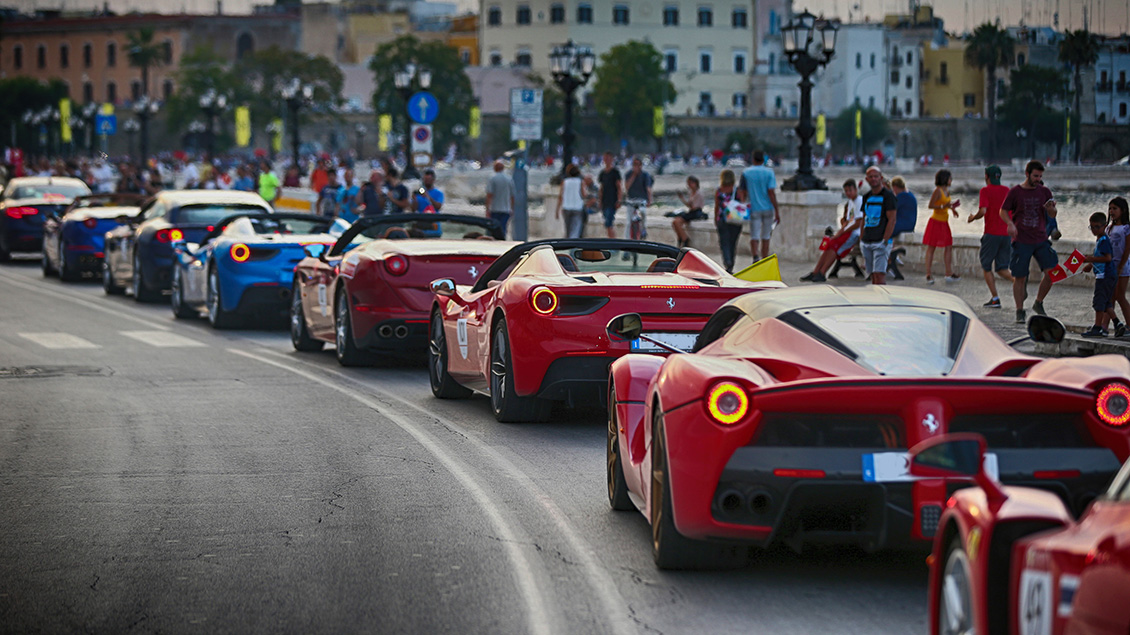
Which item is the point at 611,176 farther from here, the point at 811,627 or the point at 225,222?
the point at 811,627

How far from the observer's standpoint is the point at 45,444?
10.1m

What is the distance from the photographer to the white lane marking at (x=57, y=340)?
16.8 meters

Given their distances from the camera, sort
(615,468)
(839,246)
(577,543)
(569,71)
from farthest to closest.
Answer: (569,71) → (839,246) → (615,468) → (577,543)

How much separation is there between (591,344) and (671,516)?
4055mm

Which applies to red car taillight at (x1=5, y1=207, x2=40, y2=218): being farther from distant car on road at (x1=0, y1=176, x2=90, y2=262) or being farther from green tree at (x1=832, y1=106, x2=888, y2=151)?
green tree at (x1=832, y1=106, x2=888, y2=151)

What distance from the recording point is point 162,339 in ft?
57.2

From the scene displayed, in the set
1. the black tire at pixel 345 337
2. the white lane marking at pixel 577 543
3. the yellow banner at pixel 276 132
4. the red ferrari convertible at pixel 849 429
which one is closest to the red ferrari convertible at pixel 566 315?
the white lane marking at pixel 577 543

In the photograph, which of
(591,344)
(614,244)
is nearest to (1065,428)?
(591,344)

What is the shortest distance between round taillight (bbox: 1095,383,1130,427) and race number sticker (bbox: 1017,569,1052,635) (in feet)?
6.99

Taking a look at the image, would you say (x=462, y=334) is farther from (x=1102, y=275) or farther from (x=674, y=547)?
(x=1102, y=275)

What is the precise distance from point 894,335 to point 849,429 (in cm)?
78

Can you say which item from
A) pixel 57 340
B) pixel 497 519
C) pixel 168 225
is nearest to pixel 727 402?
pixel 497 519

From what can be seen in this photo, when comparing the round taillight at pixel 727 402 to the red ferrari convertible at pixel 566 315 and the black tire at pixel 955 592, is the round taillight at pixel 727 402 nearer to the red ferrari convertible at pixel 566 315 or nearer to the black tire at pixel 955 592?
the black tire at pixel 955 592

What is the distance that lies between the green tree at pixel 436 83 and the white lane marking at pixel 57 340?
356 feet
